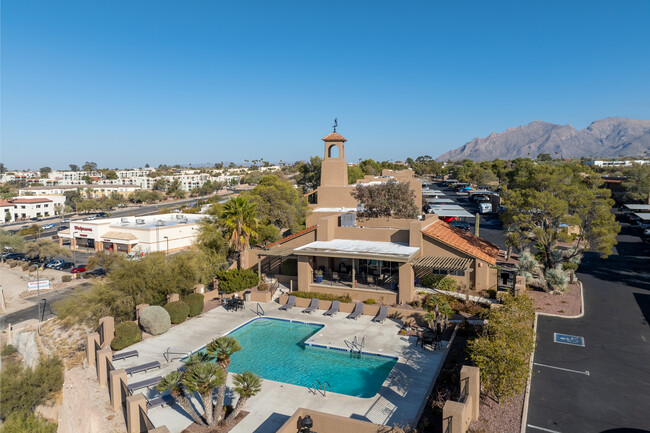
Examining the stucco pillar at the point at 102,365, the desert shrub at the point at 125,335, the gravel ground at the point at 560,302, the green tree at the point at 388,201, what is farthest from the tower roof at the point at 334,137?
the stucco pillar at the point at 102,365

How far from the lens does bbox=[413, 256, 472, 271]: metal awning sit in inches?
877

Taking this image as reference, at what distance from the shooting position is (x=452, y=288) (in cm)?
2422

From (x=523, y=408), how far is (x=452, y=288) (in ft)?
39.4

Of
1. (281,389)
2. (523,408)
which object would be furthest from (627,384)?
(281,389)

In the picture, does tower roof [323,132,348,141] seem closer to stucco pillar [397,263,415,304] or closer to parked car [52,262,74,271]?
stucco pillar [397,263,415,304]

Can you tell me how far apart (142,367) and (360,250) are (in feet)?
42.3

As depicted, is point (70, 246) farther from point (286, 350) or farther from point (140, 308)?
point (286, 350)

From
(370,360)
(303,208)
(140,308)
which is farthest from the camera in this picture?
(303,208)

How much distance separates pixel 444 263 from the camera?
2267 centimetres

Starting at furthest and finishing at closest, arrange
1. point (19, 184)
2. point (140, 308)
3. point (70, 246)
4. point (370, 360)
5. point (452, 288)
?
point (19, 184)
point (70, 246)
point (452, 288)
point (140, 308)
point (370, 360)

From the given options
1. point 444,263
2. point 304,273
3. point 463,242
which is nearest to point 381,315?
point 444,263

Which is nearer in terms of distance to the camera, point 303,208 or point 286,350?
point 286,350

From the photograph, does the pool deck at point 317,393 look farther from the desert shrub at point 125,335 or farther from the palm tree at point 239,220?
the palm tree at point 239,220

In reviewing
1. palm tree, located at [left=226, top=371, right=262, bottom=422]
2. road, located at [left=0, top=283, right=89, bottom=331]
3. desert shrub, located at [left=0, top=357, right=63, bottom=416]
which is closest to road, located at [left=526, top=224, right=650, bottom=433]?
palm tree, located at [left=226, top=371, right=262, bottom=422]
